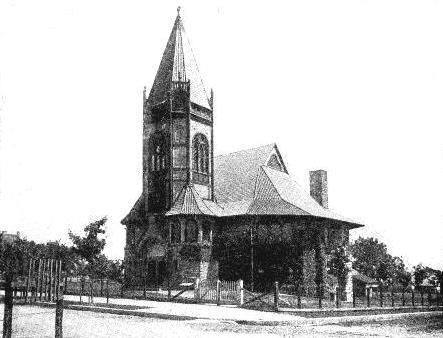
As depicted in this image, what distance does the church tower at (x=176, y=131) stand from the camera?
37.8 meters

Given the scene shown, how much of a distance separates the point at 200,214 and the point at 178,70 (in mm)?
11424

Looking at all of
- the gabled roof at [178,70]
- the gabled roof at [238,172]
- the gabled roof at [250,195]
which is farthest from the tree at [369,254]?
the gabled roof at [178,70]

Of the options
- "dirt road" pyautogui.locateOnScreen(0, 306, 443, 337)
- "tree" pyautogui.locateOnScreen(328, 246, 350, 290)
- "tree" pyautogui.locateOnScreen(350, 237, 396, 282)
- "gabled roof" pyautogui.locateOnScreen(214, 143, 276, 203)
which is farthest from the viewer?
"tree" pyautogui.locateOnScreen(350, 237, 396, 282)

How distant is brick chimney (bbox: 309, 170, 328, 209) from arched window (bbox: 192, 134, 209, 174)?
11.1 meters

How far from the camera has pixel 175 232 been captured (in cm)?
3641

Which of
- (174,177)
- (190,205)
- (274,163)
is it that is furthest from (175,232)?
(274,163)

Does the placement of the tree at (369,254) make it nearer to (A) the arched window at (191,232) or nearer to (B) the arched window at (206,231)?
(B) the arched window at (206,231)

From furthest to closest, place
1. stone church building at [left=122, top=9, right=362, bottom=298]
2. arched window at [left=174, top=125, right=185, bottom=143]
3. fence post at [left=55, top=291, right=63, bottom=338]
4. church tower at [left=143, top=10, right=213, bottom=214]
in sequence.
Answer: arched window at [left=174, top=125, right=185, bottom=143] < church tower at [left=143, top=10, right=213, bottom=214] < stone church building at [left=122, top=9, right=362, bottom=298] < fence post at [left=55, top=291, right=63, bottom=338]

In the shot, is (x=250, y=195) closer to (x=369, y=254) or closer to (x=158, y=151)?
(x=158, y=151)

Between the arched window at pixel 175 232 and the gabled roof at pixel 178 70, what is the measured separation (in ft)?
30.7

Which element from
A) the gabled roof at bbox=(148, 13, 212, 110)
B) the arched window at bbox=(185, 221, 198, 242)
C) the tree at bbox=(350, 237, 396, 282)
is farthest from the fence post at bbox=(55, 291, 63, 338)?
the tree at bbox=(350, 237, 396, 282)

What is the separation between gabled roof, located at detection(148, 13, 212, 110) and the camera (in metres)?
39.3

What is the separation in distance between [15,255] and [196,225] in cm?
2305

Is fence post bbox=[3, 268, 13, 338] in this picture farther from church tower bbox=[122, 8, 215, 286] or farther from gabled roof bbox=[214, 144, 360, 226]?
gabled roof bbox=[214, 144, 360, 226]
